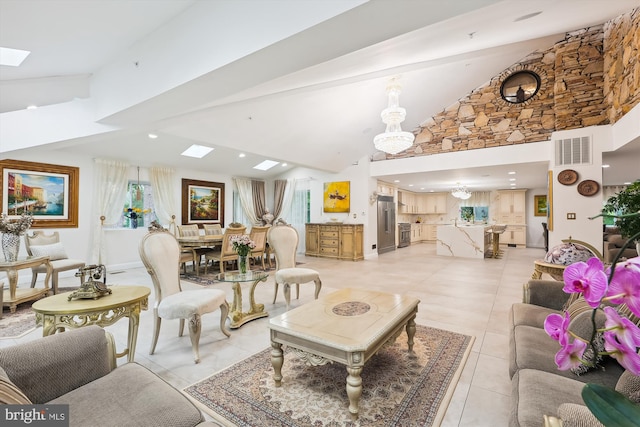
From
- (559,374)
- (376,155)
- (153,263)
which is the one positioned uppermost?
(376,155)

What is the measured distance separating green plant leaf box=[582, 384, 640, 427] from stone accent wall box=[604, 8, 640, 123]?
4913mm

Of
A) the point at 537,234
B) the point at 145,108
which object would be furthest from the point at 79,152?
the point at 537,234

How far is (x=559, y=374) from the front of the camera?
4.94 feet

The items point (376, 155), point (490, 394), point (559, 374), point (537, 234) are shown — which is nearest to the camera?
point (559, 374)

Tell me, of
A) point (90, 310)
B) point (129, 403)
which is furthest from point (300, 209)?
point (129, 403)

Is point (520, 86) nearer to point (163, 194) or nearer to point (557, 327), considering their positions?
point (557, 327)

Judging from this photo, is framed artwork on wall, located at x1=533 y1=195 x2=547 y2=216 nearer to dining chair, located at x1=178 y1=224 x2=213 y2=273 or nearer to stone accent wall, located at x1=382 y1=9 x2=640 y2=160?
stone accent wall, located at x1=382 y1=9 x2=640 y2=160

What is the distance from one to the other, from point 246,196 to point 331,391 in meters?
7.75

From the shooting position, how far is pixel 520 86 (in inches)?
233

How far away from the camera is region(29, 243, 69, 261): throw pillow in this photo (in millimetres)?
4504

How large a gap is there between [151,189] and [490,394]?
7.79m

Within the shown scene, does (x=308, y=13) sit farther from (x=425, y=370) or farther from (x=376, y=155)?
(x=376, y=155)

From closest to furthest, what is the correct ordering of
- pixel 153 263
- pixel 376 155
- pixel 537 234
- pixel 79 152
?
1. pixel 153 263
2. pixel 79 152
3. pixel 376 155
4. pixel 537 234

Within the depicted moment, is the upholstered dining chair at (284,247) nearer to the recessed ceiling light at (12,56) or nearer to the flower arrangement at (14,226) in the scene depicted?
the recessed ceiling light at (12,56)
